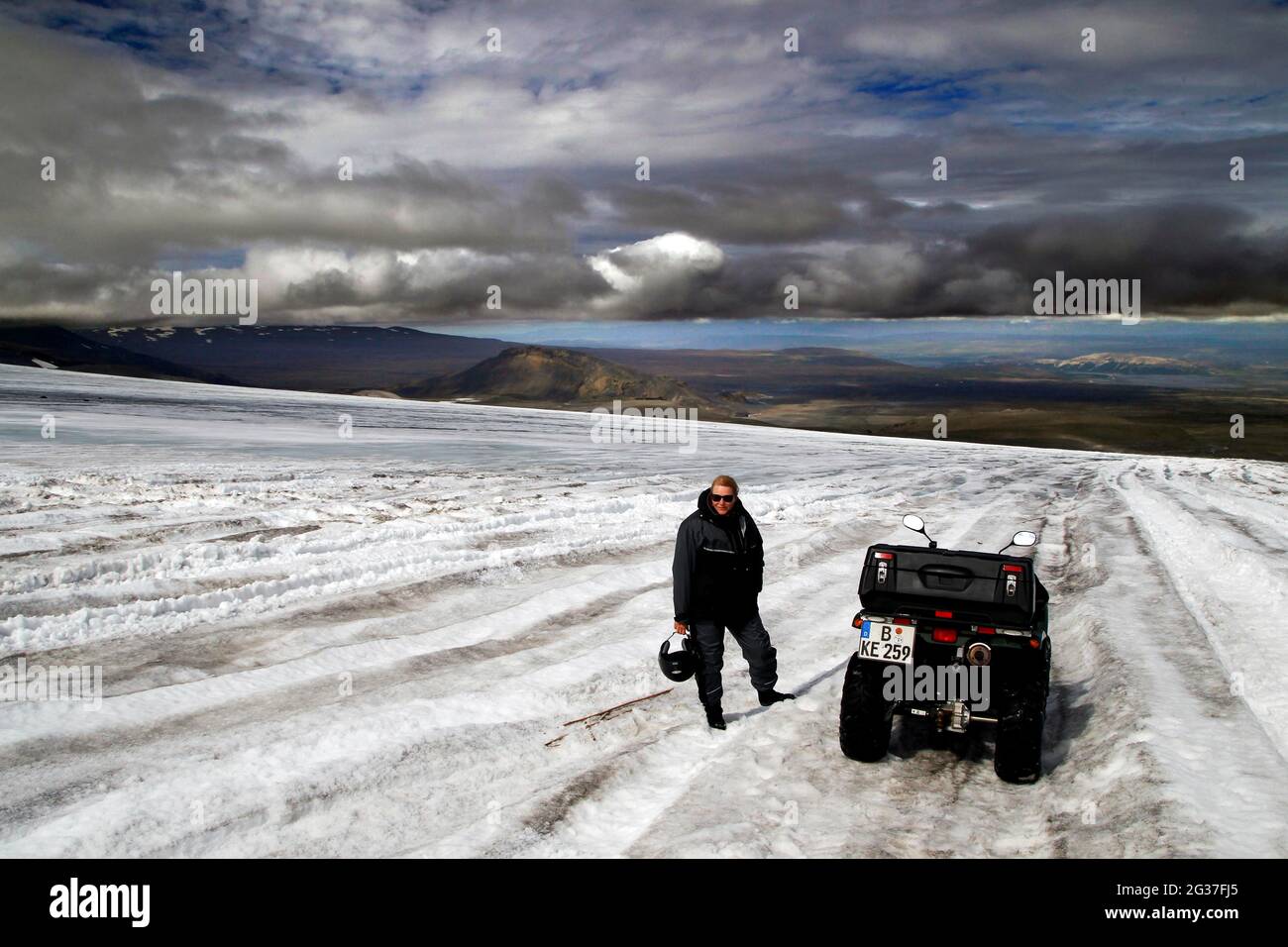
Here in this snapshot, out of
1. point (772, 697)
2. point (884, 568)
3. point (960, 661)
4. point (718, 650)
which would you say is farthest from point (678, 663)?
point (960, 661)

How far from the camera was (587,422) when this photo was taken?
177ft

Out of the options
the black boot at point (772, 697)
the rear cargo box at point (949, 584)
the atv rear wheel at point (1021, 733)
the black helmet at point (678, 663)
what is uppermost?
the rear cargo box at point (949, 584)

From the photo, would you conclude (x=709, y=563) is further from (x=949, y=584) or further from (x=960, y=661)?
(x=960, y=661)

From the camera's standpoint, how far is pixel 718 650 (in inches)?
266

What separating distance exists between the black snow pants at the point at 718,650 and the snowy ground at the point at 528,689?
1.28 feet

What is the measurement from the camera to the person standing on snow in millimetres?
6621

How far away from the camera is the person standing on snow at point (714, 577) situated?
662 centimetres

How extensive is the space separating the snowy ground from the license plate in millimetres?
874

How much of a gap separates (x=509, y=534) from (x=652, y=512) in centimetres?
429

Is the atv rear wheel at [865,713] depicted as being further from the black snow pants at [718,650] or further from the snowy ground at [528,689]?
the black snow pants at [718,650]

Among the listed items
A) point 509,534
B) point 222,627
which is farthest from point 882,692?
point 509,534

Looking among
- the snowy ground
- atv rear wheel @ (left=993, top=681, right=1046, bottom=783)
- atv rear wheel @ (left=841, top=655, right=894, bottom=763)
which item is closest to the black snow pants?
the snowy ground

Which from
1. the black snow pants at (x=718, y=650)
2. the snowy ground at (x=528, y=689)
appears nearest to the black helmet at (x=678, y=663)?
the black snow pants at (x=718, y=650)

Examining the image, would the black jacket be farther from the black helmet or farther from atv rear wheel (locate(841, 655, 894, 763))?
atv rear wheel (locate(841, 655, 894, 763))
